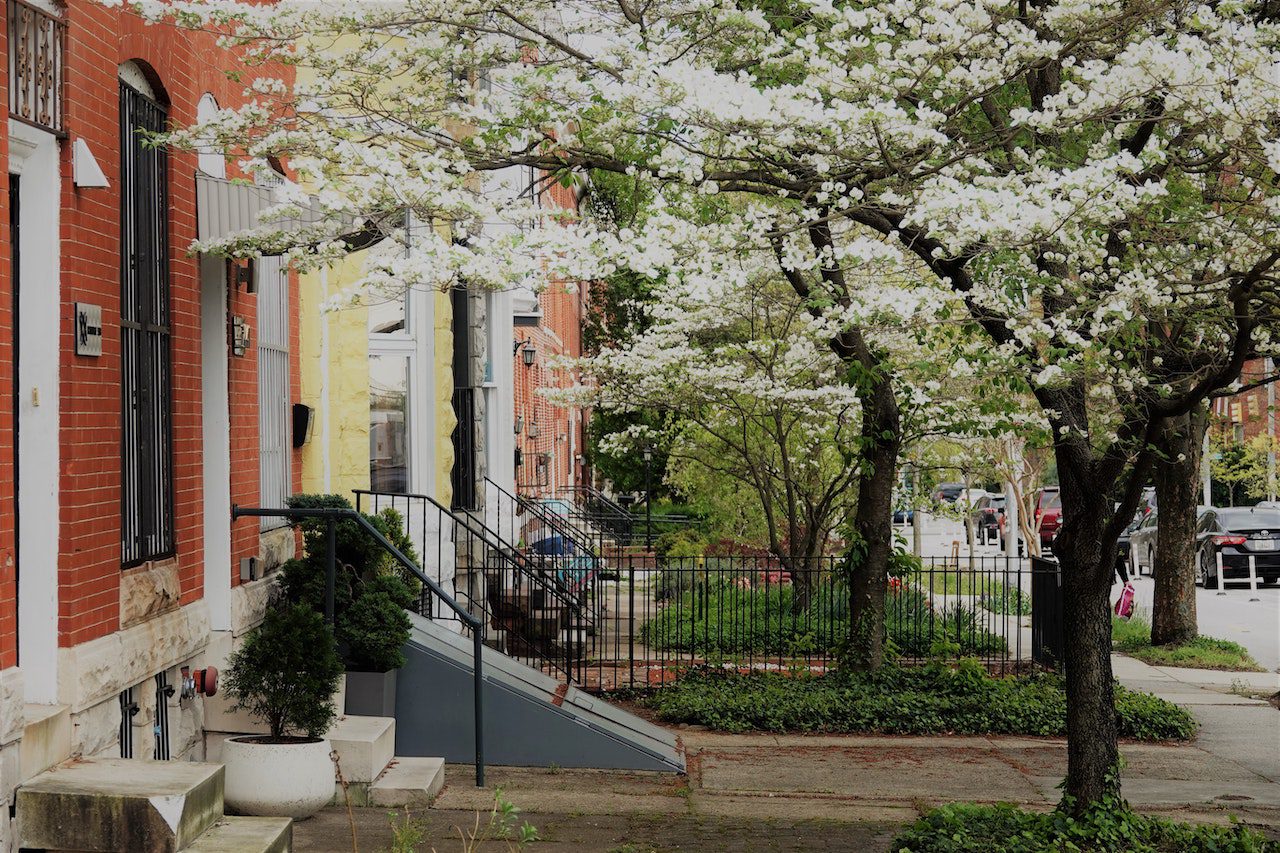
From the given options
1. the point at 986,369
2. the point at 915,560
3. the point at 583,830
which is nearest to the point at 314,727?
the point at 583,830

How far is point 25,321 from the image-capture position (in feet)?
20.1

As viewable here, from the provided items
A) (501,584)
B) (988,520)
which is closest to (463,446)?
(501,584)

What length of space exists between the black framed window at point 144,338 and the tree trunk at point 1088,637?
16.8ft

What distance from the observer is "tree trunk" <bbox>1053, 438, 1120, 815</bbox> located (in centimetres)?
767

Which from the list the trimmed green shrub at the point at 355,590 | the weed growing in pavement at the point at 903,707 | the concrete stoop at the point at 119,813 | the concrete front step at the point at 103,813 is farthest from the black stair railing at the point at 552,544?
the concrete front step at the point at 103,813

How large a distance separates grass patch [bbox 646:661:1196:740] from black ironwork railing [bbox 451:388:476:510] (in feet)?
11.0

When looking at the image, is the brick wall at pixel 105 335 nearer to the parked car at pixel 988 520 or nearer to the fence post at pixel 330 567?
the fence post at pixel 330 567

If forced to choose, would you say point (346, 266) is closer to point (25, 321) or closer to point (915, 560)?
point (915, 560)

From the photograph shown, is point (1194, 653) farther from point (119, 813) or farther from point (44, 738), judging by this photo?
point (44, 738)

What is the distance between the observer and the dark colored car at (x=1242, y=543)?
26938 mm

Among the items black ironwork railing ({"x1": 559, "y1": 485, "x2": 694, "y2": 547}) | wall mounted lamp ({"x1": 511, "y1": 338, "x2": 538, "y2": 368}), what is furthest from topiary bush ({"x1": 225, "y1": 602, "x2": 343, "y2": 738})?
black ironwork railing ({"x1": 559, "y1": 485, "x2": 694, "y2": 547})

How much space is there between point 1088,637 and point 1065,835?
3.72 ft

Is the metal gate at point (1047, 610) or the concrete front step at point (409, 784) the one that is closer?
the concrete front step at point (409, 784)

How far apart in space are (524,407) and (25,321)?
18653 millimetres
